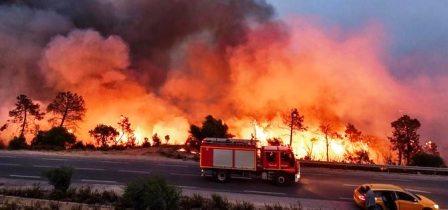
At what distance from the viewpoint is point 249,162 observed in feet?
93.8

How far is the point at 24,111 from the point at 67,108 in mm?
4734

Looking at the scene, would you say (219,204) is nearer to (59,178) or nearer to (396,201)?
(59,178)

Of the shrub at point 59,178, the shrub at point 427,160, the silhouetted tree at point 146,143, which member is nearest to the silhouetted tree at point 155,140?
the silhouetted tree at point 146,143

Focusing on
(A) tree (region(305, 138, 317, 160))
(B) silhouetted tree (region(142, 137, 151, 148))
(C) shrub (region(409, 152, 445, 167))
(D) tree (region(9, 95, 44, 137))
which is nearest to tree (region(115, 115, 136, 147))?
(B) silhouetted tree (region(142, 137, 151, 148))

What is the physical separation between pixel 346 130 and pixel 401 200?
28525 mm

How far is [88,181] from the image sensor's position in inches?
1070

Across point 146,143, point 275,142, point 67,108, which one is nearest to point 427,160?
point 275,142

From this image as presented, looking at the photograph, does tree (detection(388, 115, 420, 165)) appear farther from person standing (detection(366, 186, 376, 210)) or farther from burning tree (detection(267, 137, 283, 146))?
person standing (detection(366, 186, 376, 210))

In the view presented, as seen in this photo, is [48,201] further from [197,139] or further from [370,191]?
[197,139]

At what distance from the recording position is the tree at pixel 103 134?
52750mm

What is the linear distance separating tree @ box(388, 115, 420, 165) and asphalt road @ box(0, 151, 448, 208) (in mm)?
10574

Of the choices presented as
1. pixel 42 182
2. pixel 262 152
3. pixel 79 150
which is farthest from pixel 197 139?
pixel 42 182

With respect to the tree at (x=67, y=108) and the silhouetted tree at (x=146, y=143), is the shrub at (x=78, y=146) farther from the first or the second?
the silhouetted tree at (x=146, y=143)

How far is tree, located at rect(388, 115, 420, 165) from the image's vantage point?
45938mm
